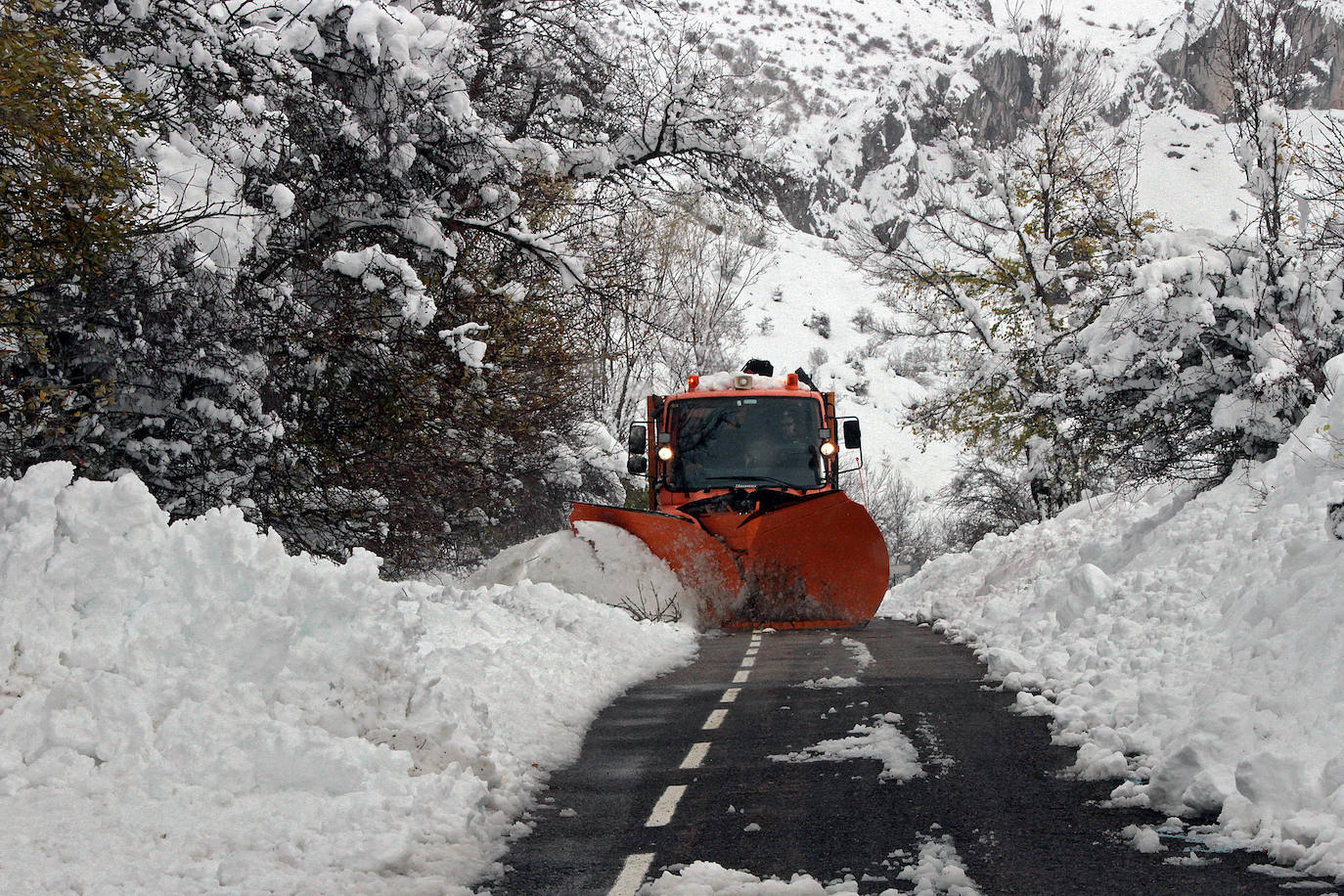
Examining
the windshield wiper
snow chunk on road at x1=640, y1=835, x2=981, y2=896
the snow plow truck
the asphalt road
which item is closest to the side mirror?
the snow plow truck

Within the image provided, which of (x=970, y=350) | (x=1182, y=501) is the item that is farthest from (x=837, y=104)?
(x=1182, y=501)

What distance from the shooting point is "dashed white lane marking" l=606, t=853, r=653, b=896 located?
17.4 ft

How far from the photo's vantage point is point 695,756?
8172mm

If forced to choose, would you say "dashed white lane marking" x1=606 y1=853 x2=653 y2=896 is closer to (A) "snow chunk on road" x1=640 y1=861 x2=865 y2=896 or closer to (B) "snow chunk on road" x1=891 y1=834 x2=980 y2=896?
(A) "snow chunk on road" x1=640 y1=861 x2=865 y2=896

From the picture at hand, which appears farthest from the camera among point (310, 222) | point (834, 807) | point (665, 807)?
point (310, 222)

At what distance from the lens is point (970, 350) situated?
3192 centimetres

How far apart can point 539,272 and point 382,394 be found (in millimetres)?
3989

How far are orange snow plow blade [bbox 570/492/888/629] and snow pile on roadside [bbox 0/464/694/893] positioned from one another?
8.54 metres

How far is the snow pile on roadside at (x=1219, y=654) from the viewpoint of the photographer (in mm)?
5848

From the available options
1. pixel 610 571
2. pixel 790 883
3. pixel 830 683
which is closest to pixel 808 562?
pixel 610 571

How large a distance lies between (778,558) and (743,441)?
2299 mm

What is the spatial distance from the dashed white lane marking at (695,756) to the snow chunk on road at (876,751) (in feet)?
1.59

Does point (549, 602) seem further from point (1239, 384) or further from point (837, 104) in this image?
point (837, 104)

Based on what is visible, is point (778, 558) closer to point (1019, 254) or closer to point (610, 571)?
point (610, 571)
